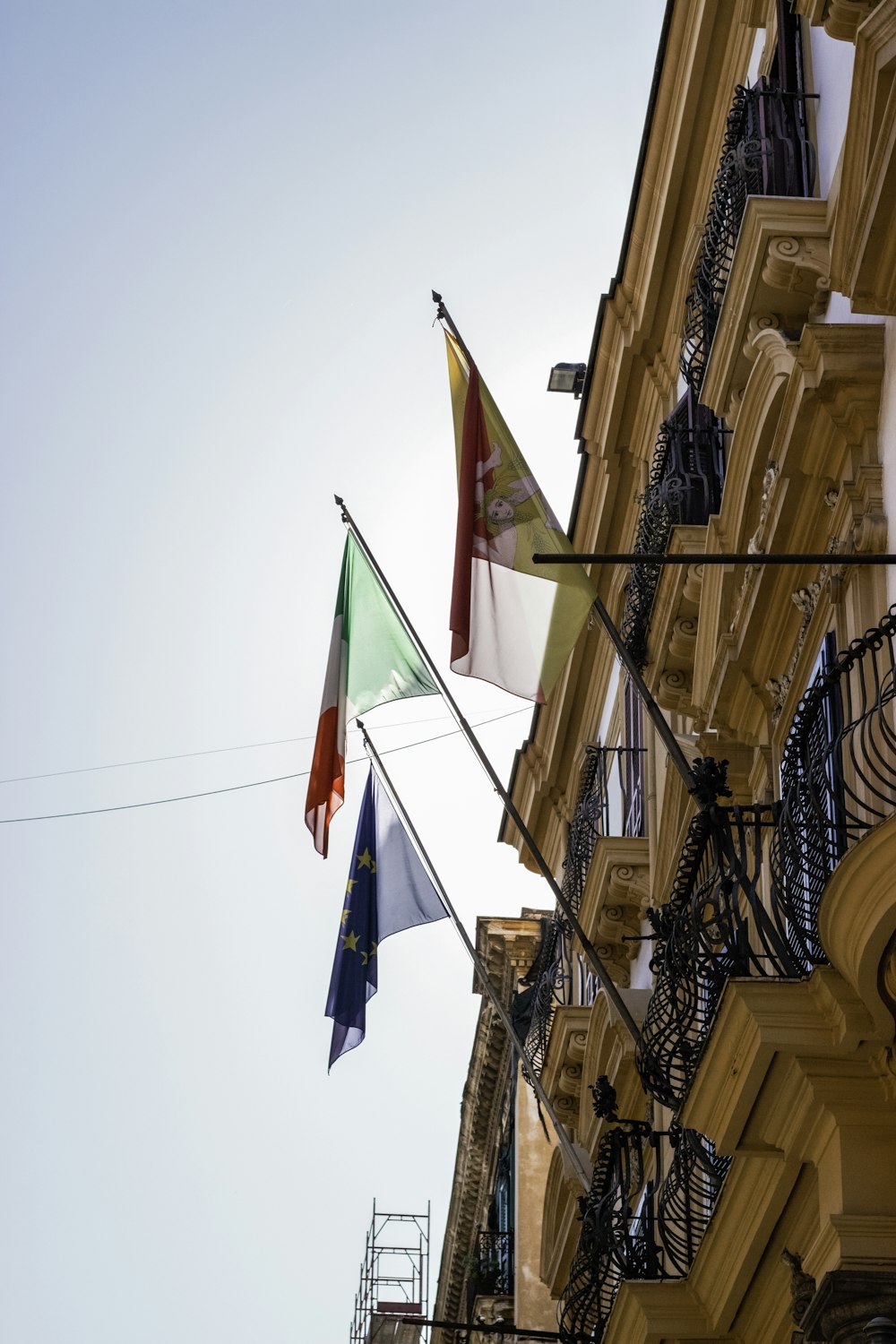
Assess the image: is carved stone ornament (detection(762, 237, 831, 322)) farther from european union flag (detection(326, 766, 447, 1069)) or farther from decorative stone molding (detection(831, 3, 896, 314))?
european union flag (detection(326, 766, 447, 1069))

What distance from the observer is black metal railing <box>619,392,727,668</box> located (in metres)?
14.4

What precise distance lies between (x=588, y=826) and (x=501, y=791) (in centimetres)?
475

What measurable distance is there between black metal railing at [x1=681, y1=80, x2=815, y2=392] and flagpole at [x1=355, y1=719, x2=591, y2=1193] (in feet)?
18.1

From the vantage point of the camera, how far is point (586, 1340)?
14445 mm

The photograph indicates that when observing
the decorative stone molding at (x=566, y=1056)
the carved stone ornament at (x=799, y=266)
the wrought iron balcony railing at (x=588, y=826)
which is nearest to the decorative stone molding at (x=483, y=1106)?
the wrought iron balcony railing at (x=588, y=826)

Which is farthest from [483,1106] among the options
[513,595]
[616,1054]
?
[513,595]

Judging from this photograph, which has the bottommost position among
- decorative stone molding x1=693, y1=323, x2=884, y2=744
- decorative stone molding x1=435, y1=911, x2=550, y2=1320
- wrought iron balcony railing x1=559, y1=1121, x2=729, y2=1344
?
wrought iron balcony railing x1=559, y1=1121, x2=729, y2=1344

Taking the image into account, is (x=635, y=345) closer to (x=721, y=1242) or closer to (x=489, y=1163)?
(x=721, y=1242)

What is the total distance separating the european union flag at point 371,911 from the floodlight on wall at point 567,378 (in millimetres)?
7091

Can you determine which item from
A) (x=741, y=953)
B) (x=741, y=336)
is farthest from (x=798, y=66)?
(x=741, y=953)

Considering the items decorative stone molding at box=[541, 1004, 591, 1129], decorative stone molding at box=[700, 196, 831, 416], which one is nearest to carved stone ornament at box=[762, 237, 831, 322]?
decorative stone molding at box=[700, 196, 831, 416]

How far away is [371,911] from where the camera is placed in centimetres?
1678

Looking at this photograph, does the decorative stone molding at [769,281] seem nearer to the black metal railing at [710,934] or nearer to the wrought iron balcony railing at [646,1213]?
the black metal railing at [710,934]

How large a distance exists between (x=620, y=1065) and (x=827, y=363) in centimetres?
816
